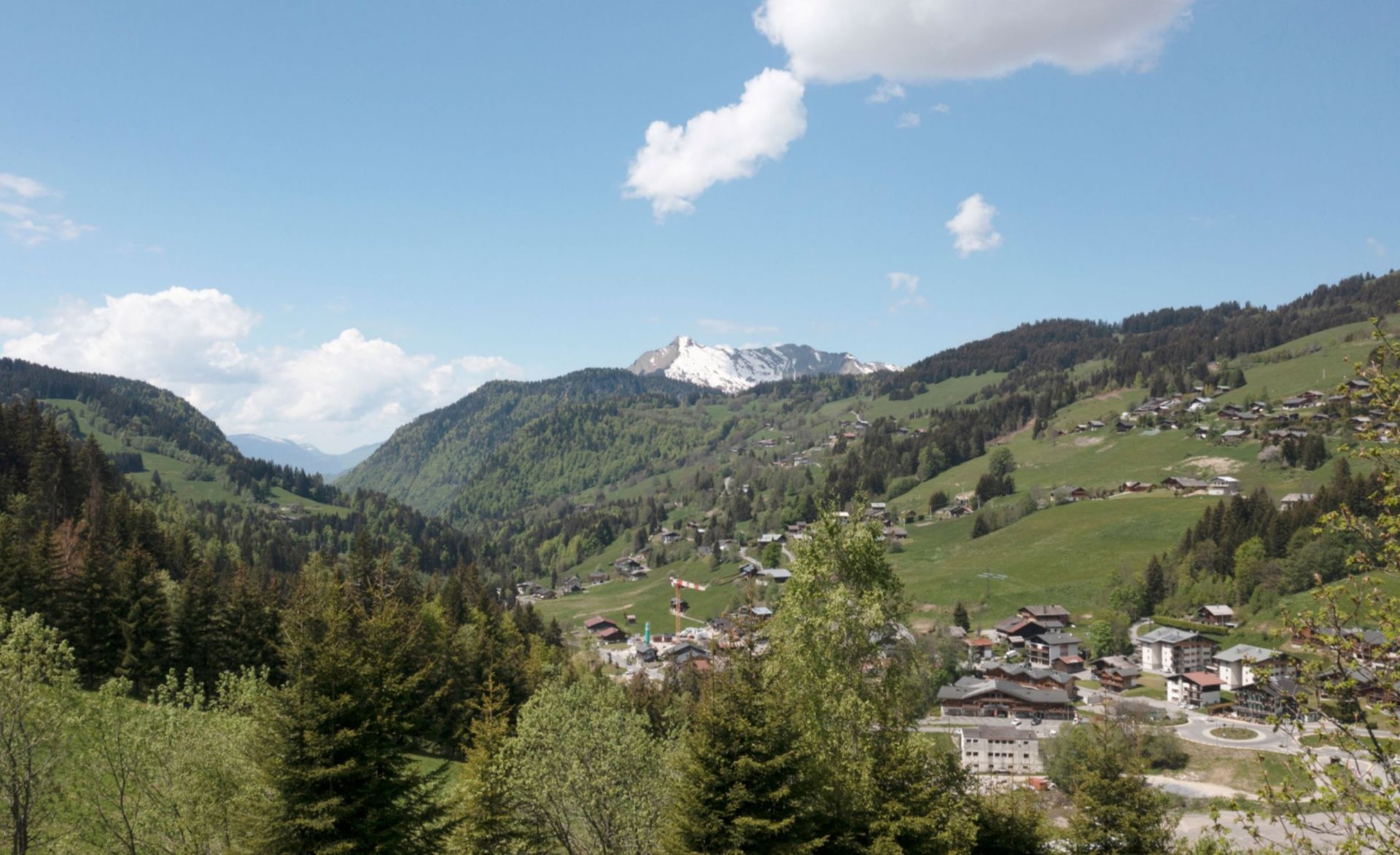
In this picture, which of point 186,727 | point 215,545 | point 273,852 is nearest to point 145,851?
point 186,727

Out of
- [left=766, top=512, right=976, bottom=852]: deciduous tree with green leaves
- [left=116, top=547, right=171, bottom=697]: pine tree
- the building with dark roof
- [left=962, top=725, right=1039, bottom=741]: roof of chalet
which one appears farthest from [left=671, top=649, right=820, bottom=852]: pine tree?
the building with dark roof

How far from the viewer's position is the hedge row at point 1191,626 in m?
121

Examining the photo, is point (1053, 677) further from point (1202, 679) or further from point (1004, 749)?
point (1004, 749)

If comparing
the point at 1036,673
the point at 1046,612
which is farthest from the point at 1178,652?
the point at 1046,612

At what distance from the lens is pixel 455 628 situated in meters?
78.9

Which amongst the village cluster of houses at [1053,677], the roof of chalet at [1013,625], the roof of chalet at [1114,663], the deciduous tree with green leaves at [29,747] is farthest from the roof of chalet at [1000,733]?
the deciduous tree with green leaves at [29,747]

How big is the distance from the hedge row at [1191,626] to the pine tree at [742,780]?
4841 inches

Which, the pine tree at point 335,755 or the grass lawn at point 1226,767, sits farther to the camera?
the grass lawn at point 1226,767

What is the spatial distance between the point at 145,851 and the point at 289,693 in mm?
11996

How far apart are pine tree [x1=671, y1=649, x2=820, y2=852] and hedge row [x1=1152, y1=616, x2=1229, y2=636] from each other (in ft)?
403

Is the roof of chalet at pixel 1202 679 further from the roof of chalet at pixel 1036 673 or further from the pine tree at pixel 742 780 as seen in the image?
the pine tree at pixel 742 780

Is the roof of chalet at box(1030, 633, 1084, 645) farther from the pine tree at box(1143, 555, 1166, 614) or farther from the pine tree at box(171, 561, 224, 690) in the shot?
the pine tree at box(171, 561, 224, 690)

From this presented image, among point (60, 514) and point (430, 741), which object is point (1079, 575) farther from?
point (60, 514)

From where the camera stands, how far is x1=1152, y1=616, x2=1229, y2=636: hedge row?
121 m
